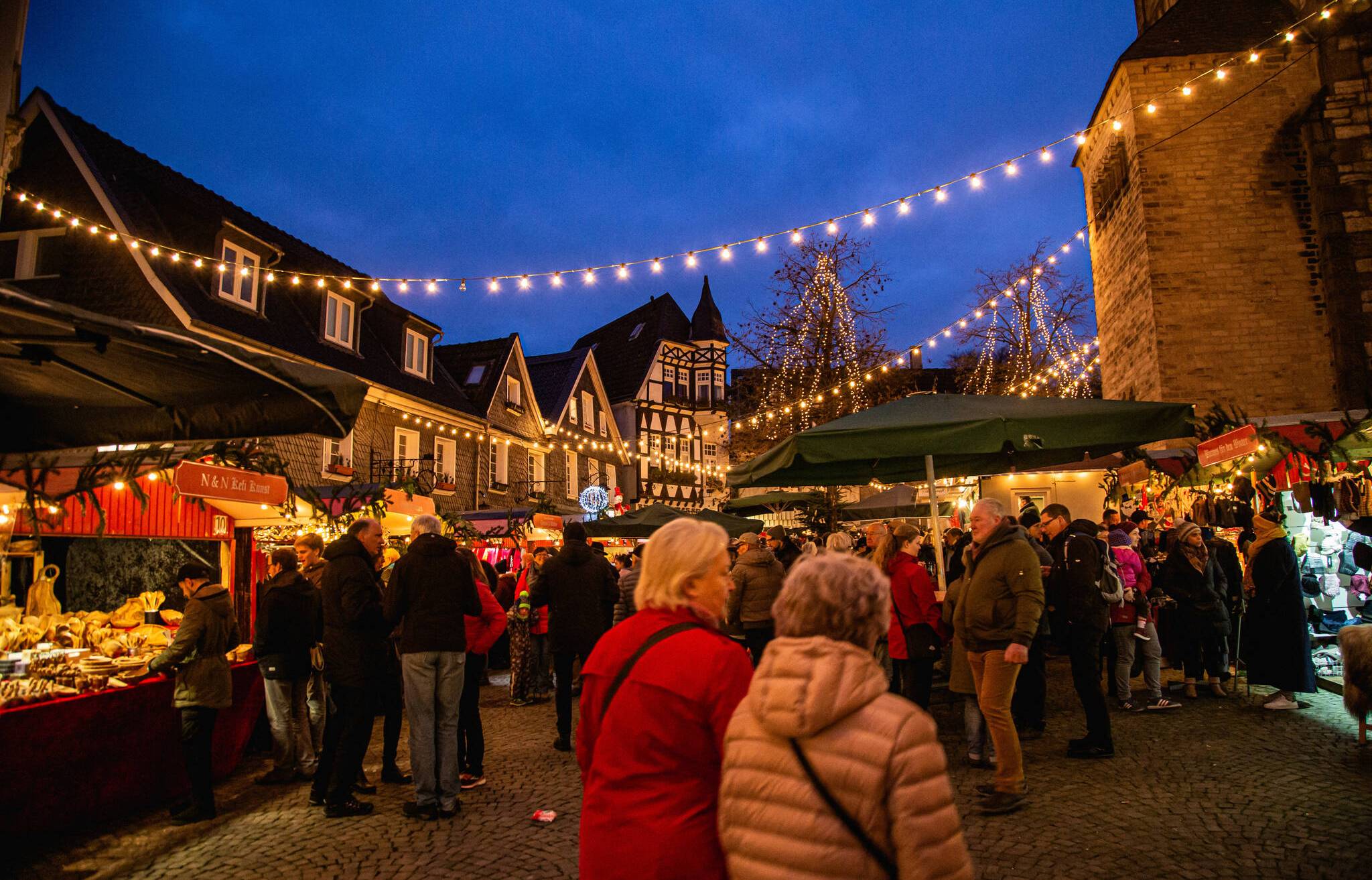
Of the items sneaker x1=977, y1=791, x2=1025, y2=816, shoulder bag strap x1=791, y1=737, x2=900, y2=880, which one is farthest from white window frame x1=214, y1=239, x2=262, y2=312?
shoulder bag strap x1=791, y1=737, x2=900, y2=880

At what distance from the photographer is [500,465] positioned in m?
27.3

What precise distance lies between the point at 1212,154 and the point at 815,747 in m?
18.2

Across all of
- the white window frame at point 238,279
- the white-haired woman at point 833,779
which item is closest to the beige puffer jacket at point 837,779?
the white-haired woman at point 833,779

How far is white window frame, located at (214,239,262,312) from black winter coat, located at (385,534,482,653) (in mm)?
13638

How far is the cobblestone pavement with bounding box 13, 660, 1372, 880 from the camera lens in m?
4.06

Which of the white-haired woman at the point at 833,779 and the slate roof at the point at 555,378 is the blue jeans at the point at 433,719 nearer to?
the white-haired woman at the point at 833,779

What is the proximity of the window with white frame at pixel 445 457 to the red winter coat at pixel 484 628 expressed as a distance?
715 inches

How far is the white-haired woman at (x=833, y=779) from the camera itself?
5.76ft

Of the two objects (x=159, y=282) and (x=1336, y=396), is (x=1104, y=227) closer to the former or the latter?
(x=1336, y=396)

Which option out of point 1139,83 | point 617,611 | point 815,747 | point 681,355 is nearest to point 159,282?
point 617,611

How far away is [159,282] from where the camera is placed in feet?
49.4

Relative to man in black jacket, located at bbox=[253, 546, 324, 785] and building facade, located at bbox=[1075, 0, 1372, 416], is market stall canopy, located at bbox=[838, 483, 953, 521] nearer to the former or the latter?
building facade, located at bbox=[1075, 0, 1372, 416]

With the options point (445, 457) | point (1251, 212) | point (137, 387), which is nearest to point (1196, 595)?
point (137, 387)

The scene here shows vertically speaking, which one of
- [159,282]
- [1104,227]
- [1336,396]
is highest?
[1104,227]
